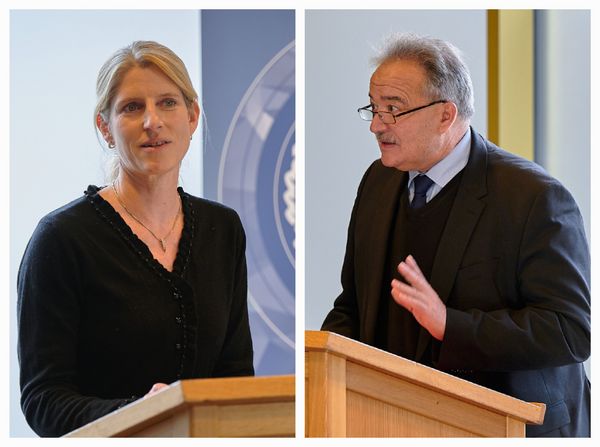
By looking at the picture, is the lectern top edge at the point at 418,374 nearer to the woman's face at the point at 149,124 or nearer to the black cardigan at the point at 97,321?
the black cardigan at the point at 97,321

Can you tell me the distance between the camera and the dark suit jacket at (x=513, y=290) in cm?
325

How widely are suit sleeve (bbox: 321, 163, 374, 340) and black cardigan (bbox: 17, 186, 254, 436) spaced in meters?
0.66

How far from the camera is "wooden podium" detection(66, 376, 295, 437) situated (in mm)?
2334

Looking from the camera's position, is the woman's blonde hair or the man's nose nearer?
the woman's blonde hair

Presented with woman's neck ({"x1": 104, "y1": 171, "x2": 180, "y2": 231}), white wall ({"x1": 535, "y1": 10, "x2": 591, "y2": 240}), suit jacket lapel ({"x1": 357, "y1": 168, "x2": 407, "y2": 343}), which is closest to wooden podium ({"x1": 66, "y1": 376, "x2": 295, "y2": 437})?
woman's neck ({"x1": 104, "y1": 171, "x2": 180, "y2": 231})

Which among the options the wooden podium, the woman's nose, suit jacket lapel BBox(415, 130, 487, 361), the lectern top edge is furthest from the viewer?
suit jacket lapel BBox(415, 130, 487, 361)

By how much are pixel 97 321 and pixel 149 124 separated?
1.66ft

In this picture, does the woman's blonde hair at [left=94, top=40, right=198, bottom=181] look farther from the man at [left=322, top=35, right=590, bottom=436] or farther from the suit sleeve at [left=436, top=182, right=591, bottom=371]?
the suit sleeve at [left=436, top=182, right=591, bottom=371]

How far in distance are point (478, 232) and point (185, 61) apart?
0.99 meters

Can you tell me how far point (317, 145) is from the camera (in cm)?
377

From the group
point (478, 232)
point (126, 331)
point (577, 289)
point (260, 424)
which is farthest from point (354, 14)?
point (260, 424)

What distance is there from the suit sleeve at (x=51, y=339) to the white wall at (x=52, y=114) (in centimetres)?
4

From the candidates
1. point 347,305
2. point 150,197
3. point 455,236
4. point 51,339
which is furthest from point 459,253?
point 51,339
